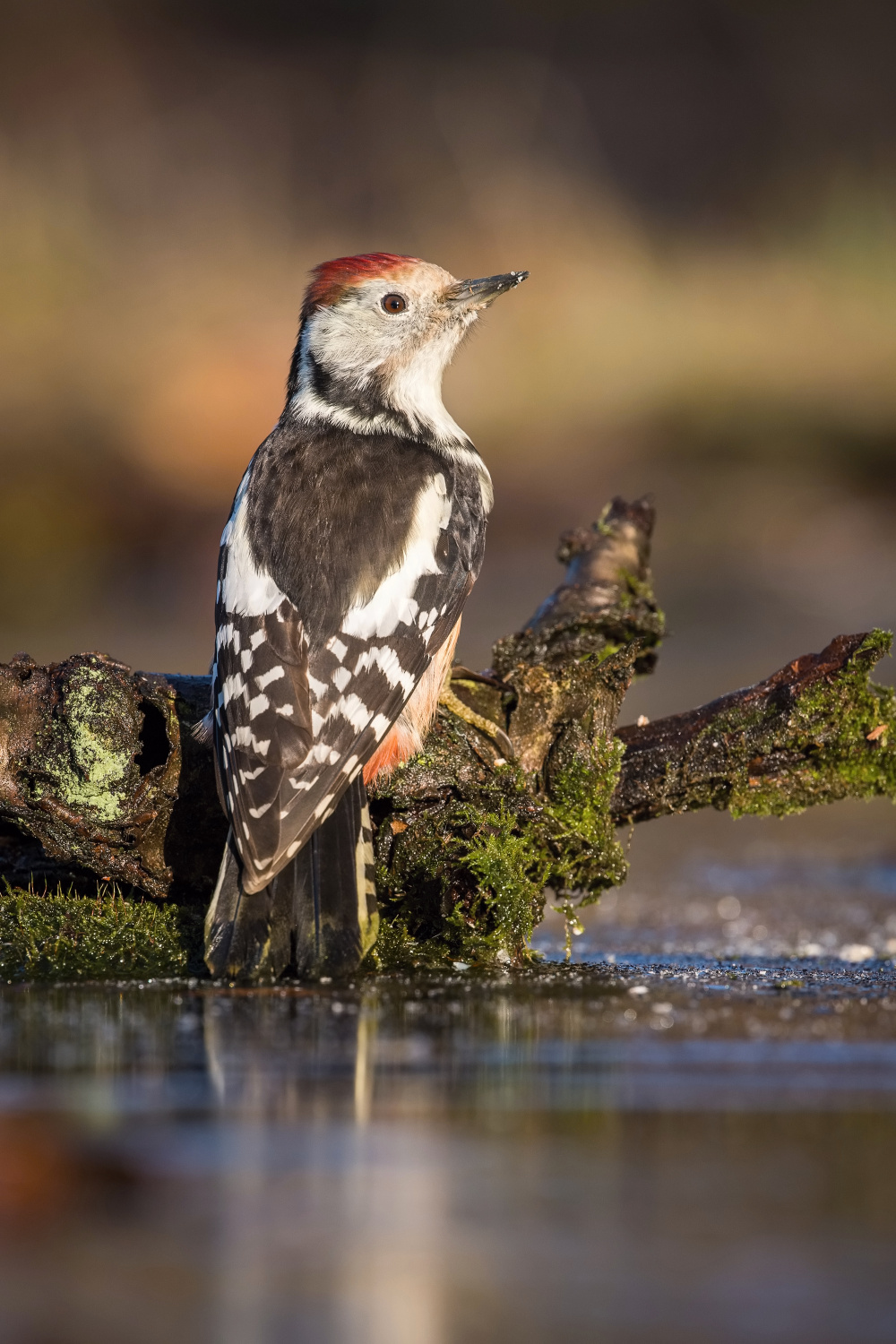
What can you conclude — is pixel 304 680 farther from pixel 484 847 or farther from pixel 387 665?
pixel 484 847

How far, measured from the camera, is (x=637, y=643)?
4098 millimetres

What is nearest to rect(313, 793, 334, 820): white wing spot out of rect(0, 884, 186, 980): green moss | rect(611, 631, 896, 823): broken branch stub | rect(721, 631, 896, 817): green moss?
rect(0, 884, 186, 980): green moss

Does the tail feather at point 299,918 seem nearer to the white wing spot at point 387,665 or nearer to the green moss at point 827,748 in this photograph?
the white wing spot at point 387,665

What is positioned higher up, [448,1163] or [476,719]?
[476,719]

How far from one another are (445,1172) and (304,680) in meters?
1.83

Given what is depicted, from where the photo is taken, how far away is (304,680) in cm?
352

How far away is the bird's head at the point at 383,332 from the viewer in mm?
4746

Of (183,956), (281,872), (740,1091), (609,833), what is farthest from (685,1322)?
(609,833)

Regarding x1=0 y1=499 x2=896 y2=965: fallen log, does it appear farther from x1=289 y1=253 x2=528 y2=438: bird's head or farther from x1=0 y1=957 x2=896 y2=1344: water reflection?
x1=289 y1=253 x2=528 y2=438: bird's head

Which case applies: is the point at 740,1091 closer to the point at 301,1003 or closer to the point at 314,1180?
the point at 314,1180

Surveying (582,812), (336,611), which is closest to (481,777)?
(582,812)

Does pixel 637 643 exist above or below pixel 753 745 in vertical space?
above

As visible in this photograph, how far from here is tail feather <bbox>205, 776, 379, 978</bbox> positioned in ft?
10.6

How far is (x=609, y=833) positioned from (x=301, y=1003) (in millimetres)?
1225
